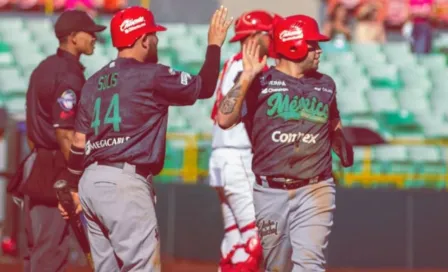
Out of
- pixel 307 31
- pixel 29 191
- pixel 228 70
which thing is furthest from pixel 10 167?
pixel 307 31

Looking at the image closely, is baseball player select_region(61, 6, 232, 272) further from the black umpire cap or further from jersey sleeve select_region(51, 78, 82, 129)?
the black umpire cap

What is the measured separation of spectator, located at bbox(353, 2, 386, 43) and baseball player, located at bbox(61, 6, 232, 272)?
1550cm

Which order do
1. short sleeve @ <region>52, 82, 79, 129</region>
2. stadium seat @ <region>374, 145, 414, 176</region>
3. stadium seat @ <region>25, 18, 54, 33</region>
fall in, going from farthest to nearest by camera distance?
stadium seat @ <region>25, 18, 54, 33</region>
stadium seat @ <region>374, 145, 414, 176</region>
short sleeve @ <region>52, 82, 79, 129</region>

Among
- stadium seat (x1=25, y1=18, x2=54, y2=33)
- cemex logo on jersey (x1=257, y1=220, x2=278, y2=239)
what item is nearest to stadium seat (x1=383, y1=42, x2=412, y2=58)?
stadium seat (x1=25, y1=18, x2=54, y2=33)

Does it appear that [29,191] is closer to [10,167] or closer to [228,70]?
[228,70]

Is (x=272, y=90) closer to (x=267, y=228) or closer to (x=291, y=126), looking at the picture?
(x=291, y=126)

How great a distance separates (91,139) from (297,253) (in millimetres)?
1536

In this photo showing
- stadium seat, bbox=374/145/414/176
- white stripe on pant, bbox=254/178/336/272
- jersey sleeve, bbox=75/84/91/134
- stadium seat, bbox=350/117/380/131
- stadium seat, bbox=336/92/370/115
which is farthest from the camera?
stadium seat, bbox=336/92/370/115

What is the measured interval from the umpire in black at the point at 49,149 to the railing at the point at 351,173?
6.42 meters

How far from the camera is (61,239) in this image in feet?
30.4

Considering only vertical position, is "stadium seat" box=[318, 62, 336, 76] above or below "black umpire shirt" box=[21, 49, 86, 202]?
below

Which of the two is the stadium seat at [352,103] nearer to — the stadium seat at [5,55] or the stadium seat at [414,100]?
the stadium seat at [414,100]

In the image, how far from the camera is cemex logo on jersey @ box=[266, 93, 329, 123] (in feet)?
27.6

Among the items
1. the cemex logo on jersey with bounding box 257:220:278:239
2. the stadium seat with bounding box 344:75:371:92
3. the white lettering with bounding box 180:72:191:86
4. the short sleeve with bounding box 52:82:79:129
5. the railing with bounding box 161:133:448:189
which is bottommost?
the railing with bounding box 161:133:448:189
